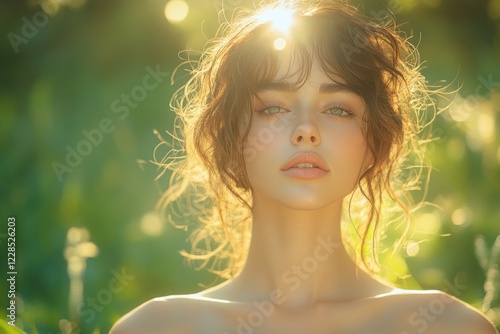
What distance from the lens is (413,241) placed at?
467cm

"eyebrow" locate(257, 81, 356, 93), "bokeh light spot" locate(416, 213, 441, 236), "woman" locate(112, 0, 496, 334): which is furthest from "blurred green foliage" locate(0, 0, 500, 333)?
"eyebrow" locate(257, 81, 356, 93)

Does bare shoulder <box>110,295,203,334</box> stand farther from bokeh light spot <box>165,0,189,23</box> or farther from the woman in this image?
bokeh light spot <box>165,0,189,23</box>

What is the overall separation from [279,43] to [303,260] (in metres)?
0.73

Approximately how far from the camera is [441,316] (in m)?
3.56

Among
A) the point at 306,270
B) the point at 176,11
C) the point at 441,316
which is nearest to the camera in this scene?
the point at 441,316

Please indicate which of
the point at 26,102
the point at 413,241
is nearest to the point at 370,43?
the point at 413,241

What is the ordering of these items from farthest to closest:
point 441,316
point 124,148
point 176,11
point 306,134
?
point 176,11
point 124,148
point 441,316
point 306,134

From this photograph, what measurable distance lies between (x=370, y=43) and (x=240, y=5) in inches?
30.8

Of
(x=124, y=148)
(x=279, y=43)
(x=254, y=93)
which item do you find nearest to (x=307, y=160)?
(x=254, y=93)

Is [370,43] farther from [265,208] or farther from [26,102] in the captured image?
[26,102]

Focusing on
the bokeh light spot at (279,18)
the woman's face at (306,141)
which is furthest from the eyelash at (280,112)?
the bokeh light spot at (279,18)

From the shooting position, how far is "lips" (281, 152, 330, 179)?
136 inches

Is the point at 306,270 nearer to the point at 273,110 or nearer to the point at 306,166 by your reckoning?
the point at 306,166

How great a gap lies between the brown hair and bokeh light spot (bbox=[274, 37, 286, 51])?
0.04 feet
